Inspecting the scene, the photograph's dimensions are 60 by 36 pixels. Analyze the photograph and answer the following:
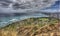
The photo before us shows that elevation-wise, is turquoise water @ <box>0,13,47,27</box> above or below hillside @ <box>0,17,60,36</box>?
above

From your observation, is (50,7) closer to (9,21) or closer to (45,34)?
(45,34)

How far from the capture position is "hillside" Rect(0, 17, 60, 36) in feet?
6.32

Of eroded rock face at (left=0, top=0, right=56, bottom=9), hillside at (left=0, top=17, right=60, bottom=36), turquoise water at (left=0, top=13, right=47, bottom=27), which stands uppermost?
eroded rock face at (left=0, top=0, right=56, bottom=9)

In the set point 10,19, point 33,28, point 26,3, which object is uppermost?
point 26,3

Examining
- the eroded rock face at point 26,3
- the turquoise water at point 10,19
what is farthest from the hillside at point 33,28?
the eroded rock face at point 26,3

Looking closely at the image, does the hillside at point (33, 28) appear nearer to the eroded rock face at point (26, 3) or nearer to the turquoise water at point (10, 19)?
the turquoise water at point (10, 19)

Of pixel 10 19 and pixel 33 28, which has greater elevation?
pixel 10 19

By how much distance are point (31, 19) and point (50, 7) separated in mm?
341

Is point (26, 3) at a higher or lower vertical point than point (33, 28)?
higher

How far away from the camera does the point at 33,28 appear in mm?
1947

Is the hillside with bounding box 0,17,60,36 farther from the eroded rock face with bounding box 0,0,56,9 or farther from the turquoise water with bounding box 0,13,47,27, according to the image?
the eroded rock face with bounding box 0,0,56,9

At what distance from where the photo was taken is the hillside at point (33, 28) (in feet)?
6.32

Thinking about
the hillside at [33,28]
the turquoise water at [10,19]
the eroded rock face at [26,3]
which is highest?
the eroded rock face at [26,3]

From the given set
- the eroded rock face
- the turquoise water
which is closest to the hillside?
the turquoise water
